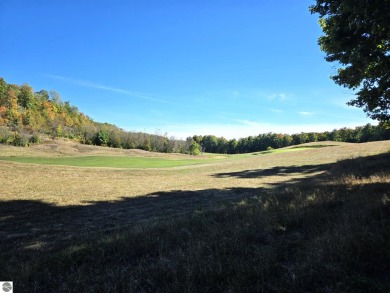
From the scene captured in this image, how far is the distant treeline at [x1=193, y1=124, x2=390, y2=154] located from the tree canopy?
331 ft

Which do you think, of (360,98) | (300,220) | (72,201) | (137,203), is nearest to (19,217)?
(72,201)

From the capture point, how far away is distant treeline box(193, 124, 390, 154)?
110312 mm

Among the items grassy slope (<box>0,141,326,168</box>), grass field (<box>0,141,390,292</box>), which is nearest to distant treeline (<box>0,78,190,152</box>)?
grassy slope (<box>0,141,326,168</box>)

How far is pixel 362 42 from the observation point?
33.6ft

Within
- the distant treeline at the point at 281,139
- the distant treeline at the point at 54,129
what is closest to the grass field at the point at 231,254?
the distant treeline at the point at 281,139

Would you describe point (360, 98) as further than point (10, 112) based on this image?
No

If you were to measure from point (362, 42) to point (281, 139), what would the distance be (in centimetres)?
14967

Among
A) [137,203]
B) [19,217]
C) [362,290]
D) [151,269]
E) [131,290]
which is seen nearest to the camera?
→ [362,290]

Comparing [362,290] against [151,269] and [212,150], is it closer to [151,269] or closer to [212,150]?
[151,269]

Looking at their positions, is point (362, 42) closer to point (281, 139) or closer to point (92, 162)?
point (92, 162)

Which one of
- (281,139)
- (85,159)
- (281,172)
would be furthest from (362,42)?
(281,139)

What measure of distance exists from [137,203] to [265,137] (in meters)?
151

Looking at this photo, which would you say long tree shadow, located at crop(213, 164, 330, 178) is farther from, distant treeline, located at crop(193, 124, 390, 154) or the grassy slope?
distant treeline, located at crop(193, 124, 390, 154)

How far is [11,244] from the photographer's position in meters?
8.54
